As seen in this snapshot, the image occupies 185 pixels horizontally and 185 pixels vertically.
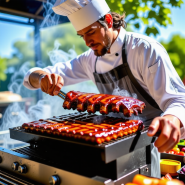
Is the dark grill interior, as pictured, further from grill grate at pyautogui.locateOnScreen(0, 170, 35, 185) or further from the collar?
the collar

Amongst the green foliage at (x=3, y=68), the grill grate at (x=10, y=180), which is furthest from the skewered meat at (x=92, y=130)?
the green foliage at (x=3, y=68)

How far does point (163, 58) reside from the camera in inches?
71.6

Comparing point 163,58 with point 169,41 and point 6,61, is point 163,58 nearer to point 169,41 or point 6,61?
point 6,61

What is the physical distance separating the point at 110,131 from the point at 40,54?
358 centimetres

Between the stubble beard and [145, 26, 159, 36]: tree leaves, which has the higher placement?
[145, 26, 159, 36]: tree leaves

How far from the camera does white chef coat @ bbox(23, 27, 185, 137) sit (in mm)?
1592

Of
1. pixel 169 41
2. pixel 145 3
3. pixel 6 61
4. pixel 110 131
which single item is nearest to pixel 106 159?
pixel 110 131

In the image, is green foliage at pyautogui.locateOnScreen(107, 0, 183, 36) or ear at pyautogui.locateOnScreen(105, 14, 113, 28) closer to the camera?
ear at pyautogui.locateOnScreen(105, 14, 113, 28)

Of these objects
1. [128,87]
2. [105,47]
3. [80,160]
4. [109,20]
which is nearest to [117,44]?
[105,47]

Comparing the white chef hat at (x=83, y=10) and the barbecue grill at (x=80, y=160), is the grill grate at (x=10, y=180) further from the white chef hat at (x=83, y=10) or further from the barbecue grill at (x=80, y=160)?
the white chef hat at (x=83, y=10)

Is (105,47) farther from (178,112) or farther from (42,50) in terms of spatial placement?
(42,50)

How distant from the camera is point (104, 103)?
1553mm

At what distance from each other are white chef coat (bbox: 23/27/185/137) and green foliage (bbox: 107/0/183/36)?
109 inches

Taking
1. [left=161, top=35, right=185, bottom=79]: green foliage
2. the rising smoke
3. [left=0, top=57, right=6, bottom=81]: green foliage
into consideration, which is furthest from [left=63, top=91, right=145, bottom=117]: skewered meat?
[left=161, top=35, right=185, bottom=79]: green foliage
